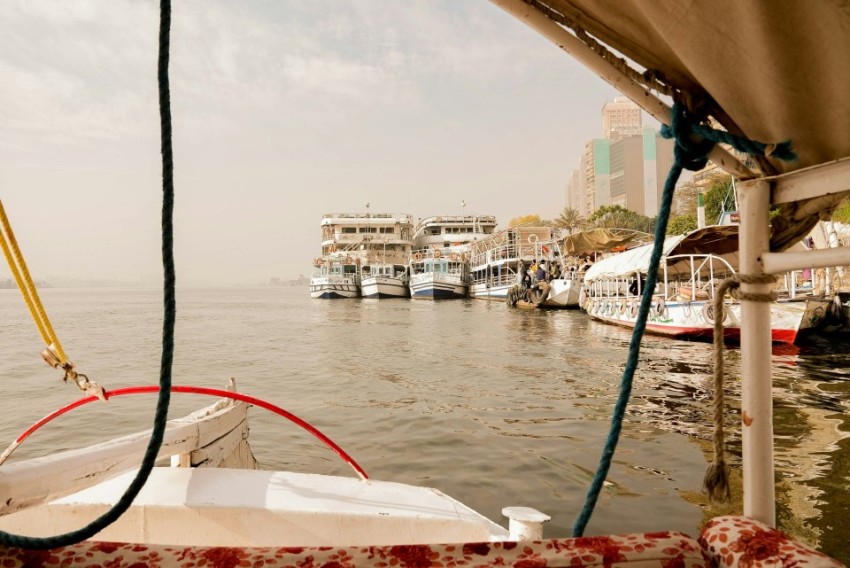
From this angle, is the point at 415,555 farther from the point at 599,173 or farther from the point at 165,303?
the point at 599,173

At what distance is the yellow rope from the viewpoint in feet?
6.74

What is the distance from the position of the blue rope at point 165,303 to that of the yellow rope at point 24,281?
867mm

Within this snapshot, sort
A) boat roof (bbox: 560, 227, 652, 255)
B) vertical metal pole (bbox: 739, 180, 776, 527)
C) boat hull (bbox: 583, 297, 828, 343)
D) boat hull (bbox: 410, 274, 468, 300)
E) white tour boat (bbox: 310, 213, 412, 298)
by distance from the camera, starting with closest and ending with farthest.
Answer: vertical metal pole (bbox: 739, 180, 776, 527) → boat hull (bbox: 583, 297, 828, 343) → boat roof (bbox: 560, 227, 652, 255) → boat hull (bbox: 410, 274, 468, 300) → white tour boat (bbox: 310, 213, 412, 298)

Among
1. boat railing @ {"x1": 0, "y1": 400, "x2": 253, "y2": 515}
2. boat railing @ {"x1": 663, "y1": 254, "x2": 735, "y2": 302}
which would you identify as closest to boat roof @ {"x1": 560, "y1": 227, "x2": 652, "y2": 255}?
boat railing @ {"x1": 663, "y1": 254, "x2": 735, "y2": 302}

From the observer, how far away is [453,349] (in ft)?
58.0

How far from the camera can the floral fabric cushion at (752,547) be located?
146 cm

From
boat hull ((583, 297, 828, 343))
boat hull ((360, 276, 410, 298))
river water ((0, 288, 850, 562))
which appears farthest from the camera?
boat hull ((360, 276, 410, 298))

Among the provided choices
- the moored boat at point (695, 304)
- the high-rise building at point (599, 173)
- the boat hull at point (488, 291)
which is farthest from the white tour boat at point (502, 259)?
the high-rise building at point (599, 173)

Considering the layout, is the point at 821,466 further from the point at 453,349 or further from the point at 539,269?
the point at 539,269

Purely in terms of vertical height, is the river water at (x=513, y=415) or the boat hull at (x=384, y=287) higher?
the boat hull at (x=384, y=287)

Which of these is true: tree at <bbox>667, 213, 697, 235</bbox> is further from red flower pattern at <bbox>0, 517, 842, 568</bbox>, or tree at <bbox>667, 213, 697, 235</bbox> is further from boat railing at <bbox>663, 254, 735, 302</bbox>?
red flower pattern at <bbox>0, 517, 842, 568</bbox>

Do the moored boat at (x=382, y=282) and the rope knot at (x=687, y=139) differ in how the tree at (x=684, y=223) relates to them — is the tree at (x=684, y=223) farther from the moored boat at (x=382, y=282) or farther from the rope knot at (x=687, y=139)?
the rope knot at (x=687, y=139)

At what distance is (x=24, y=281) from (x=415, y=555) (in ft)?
6.39

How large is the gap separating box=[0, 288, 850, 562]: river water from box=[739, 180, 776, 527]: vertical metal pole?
3.23m
